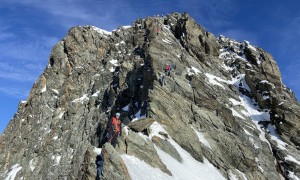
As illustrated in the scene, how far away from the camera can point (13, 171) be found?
70.8m

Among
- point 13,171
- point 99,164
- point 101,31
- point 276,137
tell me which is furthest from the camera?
point 101,31

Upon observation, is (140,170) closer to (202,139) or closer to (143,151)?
(143,151)

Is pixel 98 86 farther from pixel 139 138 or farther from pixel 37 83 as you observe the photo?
pixel 139 138

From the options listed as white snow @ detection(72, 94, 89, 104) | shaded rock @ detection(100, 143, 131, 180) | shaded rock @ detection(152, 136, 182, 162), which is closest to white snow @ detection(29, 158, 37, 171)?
white snow @ detection(72, 94, 89, 104)

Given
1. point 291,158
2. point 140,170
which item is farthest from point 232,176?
point 140,170

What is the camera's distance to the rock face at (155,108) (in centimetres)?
3709

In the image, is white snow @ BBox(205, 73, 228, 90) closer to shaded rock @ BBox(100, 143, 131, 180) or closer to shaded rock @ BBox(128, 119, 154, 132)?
shaded rock @ BBox(128, 119, 154, 132)

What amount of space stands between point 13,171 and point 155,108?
4596 cm

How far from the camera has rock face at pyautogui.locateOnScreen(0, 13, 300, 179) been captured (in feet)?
122

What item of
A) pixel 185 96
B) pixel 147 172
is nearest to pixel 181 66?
pixel 185 96

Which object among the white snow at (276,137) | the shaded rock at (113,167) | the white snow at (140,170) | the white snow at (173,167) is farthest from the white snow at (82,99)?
the shaded rock at (113,167)

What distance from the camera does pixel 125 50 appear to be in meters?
79.6

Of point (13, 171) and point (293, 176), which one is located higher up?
point (293, 176)

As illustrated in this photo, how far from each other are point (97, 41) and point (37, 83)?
18305 mm
